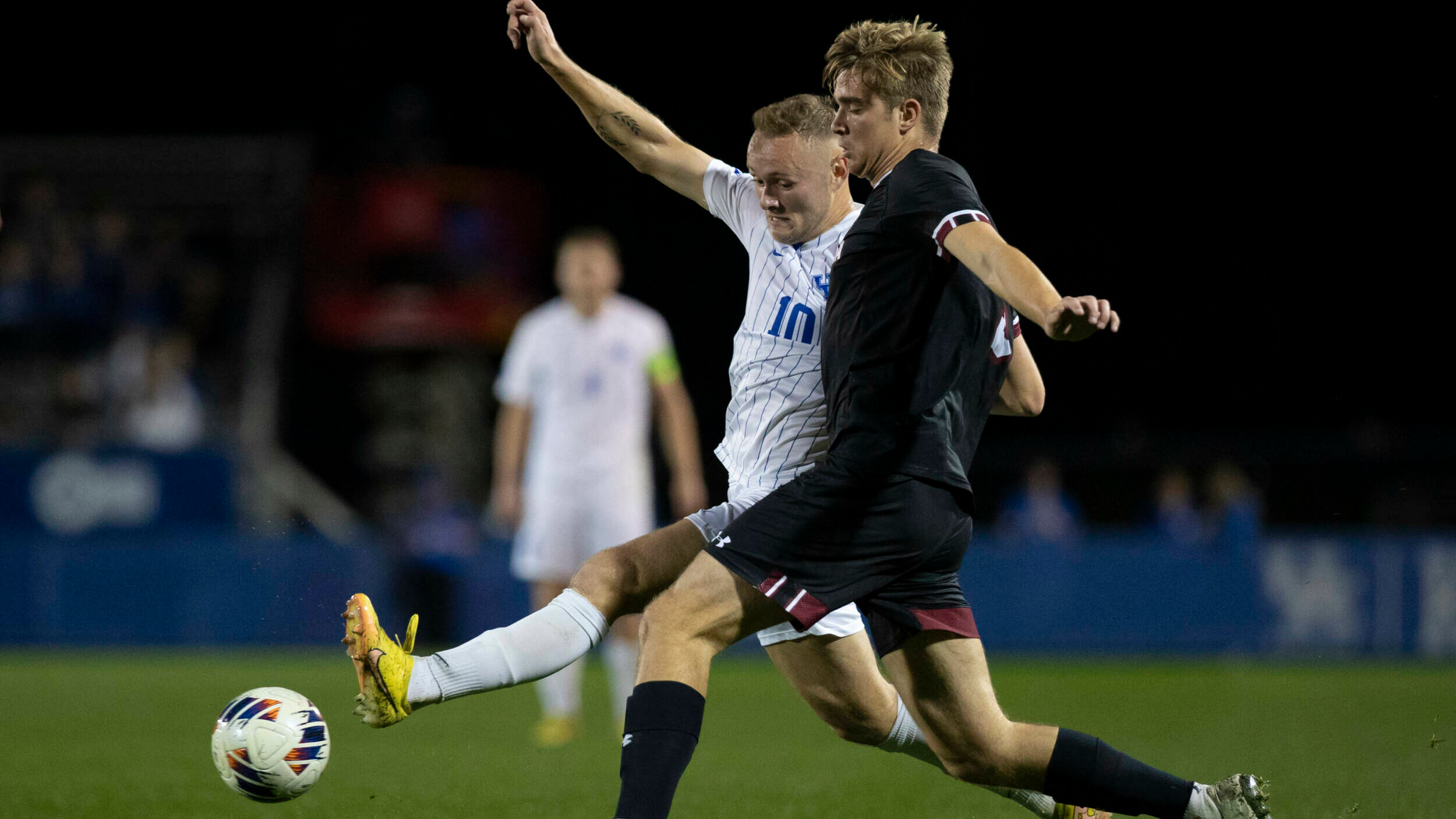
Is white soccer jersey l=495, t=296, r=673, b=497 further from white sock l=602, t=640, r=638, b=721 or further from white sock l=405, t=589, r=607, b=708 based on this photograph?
white sock l=405, t=589, r=607, b=708

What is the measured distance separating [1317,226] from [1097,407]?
382 cm

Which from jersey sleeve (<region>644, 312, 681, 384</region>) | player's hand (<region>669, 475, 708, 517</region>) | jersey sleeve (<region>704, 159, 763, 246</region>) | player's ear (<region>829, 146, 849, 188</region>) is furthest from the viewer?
jersey sleeve (<region>644, 312, 681, 384</region>)

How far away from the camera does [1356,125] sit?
746 inches

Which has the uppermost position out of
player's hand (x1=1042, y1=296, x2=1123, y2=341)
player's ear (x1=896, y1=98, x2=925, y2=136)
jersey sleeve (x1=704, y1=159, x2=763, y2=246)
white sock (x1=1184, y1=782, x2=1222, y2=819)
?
player's ear (x1=896, y1=98, x2=925, y2=136)

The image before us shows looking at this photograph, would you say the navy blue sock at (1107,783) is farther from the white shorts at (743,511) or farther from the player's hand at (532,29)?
the player's hand at (532,29)

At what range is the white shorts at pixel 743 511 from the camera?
3.95 m

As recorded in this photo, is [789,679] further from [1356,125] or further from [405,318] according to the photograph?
[1356,125]

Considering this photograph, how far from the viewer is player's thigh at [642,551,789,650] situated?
11.7ft

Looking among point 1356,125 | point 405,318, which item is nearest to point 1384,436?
point 1356,125

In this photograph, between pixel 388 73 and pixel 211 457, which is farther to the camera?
pixel 388 73

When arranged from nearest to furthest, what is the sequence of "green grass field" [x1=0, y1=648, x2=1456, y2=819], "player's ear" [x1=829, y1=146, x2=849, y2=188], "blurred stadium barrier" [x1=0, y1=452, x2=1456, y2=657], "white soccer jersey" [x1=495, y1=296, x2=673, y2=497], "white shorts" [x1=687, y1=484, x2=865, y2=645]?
"white shorts" [x1=687, y1=484, x2=865, y2=645]
"player's ear" [x1=829, y1=146, x2=849, y2=188]
"green grass field" [x1=0, y1=648, x2=1456, y2=819]
"white soccer jersey" [x1=495, y1=296, x2=673, y2=497]
"blurred stadium barrier" [x1=0, y1=452, x2=1456, y2=657]

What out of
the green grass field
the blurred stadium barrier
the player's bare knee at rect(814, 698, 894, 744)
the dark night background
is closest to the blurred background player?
the green grass field

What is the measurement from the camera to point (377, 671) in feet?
11.3

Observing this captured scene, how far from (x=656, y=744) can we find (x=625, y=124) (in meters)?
1.95
